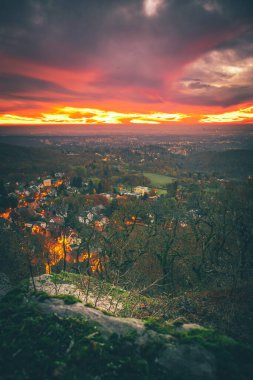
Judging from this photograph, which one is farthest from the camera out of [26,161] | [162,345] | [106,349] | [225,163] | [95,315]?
[26,161]

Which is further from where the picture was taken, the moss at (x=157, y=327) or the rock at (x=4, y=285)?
the rock at (x=4, y=285)

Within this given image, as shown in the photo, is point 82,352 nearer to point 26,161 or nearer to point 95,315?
point 95,315

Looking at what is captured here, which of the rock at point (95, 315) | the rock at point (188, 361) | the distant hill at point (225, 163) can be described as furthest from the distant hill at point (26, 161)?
the rock at point (188, 361)

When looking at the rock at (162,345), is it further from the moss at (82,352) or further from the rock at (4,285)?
the rock at (4,285)

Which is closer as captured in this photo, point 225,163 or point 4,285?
point 4,285

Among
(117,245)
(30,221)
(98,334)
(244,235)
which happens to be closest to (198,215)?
(244,235)

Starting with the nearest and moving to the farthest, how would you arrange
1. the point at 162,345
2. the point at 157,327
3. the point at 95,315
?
the point at 162,345 < the point at 157,327 < the point at 95,315

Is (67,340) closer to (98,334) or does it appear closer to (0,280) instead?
(98,334)

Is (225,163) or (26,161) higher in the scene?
(26,161)

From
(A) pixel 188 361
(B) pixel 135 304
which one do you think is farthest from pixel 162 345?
(B) pixel 135 304

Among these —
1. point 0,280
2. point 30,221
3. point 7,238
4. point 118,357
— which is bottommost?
point 30,221

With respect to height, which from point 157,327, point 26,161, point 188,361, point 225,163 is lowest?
point 225,163
